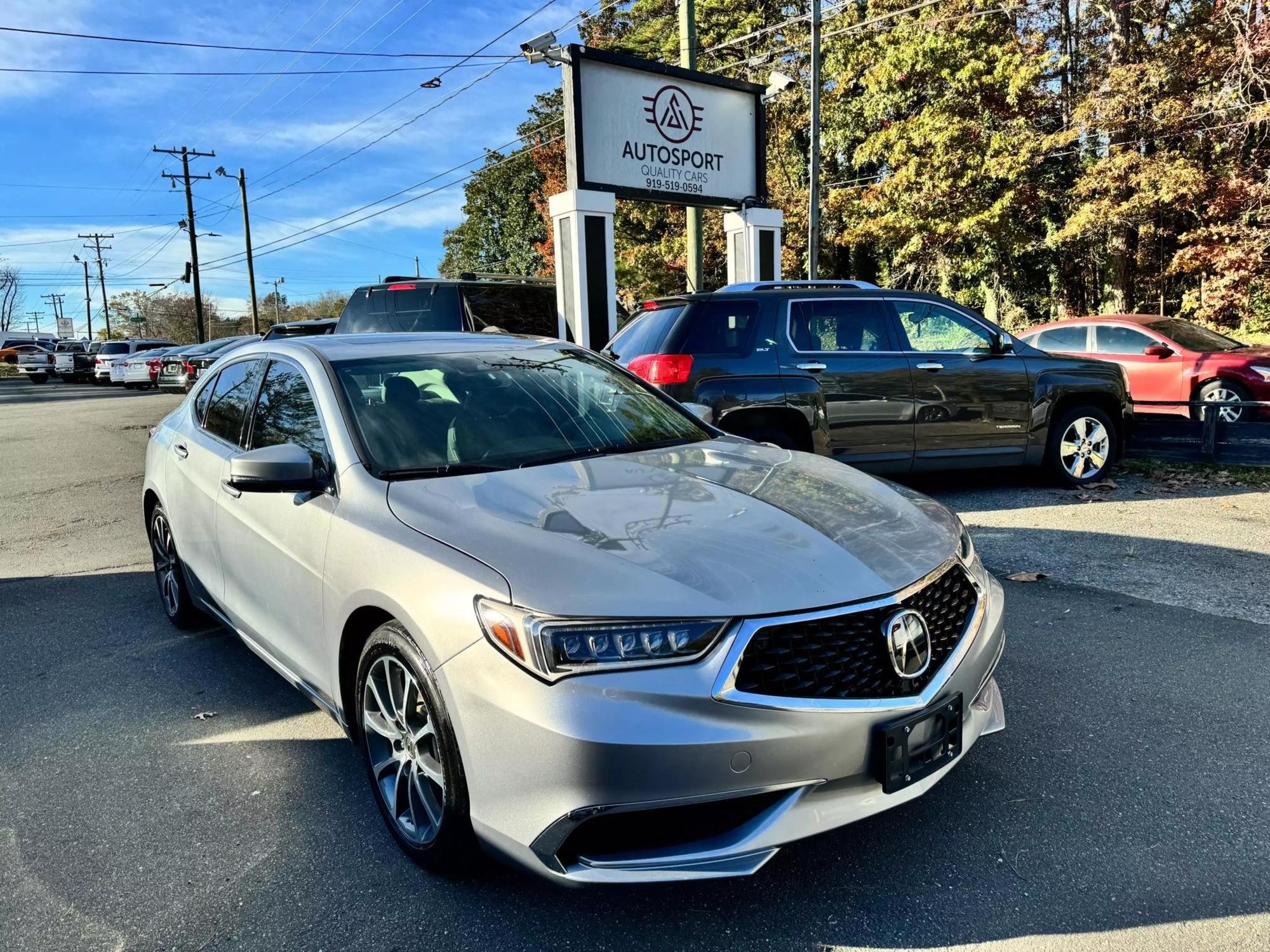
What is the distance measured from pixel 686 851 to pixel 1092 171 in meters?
22.9

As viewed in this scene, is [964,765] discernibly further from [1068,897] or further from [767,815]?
[767,815]

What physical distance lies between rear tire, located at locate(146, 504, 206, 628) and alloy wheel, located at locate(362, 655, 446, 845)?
91.2 inches

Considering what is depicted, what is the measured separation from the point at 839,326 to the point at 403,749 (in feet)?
18.7

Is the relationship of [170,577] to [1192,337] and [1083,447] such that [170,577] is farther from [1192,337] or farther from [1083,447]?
[1192,337]

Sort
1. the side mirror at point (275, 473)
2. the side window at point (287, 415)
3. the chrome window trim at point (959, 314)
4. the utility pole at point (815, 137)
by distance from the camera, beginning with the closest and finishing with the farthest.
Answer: the side mirror at point (275, 473) < the side window at point (287, 415) < the chrome window trim at point (959, 314) < the utility pole at point (815, 137)

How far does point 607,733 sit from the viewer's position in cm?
206

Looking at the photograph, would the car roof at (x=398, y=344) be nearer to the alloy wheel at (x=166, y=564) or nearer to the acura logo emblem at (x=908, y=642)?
the alloy wheel at (x=166, y=564)

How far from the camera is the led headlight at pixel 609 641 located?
2.15 m

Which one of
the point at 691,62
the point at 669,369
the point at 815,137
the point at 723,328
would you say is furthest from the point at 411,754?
the point at 815,137

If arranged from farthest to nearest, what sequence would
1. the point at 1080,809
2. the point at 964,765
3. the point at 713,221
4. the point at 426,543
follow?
the point at 713,221 → the point at 964,765 → the point at 1080,809 → the point at 426,543

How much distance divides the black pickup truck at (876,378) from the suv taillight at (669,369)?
11 millimetres

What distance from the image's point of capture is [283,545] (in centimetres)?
325

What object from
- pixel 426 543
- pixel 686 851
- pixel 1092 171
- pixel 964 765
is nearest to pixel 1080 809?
pixel 964 765

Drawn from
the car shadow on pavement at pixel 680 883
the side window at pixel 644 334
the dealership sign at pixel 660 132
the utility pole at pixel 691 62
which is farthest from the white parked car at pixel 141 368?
the car shadow on pavement at pixel 680 883
